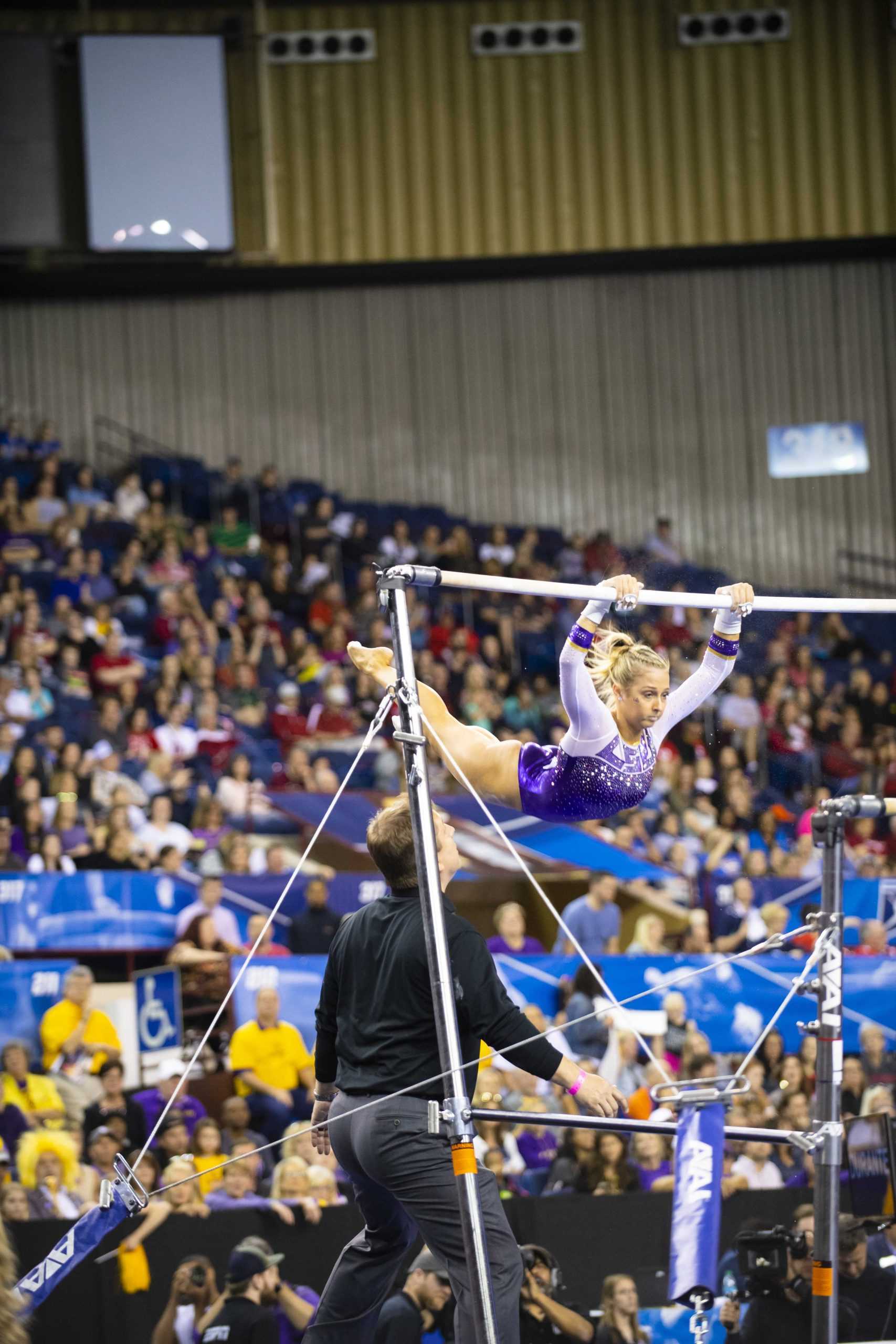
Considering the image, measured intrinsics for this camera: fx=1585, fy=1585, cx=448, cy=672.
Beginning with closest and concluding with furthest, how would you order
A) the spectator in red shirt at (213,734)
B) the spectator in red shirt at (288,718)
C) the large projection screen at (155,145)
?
the spectator in red shirt at (213,734) < the spectator in red shirt at (288,718) < the large projection screen at (155,145)

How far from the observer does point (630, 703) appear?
491cm

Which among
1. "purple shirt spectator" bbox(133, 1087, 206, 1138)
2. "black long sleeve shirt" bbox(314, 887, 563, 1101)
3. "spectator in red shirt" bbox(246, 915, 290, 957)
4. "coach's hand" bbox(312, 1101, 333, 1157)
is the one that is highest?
"black long sleeve shirt" bbox(314, 887, 563, 1101)

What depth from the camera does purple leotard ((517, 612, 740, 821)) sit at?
4.61 m

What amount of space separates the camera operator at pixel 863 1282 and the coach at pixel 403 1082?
102 inches

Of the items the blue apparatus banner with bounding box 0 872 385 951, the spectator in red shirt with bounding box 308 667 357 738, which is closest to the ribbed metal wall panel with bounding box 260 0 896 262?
the spectator in red shirt with bounding box 308 667 357 738

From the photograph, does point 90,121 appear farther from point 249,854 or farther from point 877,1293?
point 877,1293

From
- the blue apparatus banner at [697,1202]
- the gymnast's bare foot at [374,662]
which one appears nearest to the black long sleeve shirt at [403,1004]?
the blue apparatus banner at [697,1202]

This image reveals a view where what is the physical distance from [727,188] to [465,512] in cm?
474

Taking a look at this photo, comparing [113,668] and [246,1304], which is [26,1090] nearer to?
[246,1304]

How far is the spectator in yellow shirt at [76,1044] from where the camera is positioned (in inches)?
304

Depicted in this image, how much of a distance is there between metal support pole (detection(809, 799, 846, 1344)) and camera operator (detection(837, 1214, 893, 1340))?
2437 mm

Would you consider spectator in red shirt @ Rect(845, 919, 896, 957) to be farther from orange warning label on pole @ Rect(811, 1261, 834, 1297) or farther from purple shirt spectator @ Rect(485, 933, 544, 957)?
orange warning label on pole @ Rect(811, 1261, 834, 1297)

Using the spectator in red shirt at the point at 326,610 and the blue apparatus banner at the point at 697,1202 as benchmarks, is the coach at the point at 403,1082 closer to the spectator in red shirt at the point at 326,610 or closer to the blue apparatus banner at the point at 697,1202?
the blue apparatus banner at the point at 697,1202

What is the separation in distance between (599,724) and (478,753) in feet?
1.74
